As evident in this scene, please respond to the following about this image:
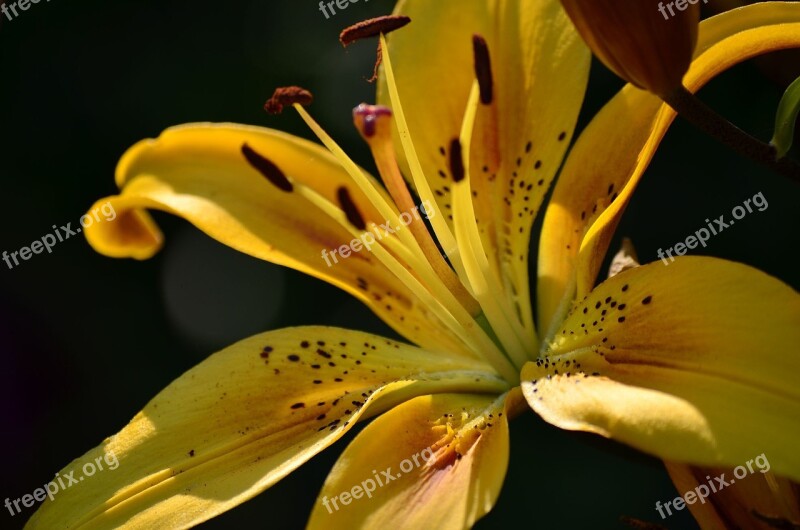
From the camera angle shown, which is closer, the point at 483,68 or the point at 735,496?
the point at 735,496

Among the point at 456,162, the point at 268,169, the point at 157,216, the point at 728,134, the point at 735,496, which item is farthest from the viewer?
the point at 157,216

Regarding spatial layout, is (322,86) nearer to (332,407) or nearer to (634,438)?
(332,407)

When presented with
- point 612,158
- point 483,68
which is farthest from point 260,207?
point 612,158

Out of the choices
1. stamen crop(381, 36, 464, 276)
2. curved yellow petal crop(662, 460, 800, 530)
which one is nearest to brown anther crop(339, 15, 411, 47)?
stamen crop(381, 36, 464, 276)

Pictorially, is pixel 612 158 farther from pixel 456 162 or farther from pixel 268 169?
pixel 268 169

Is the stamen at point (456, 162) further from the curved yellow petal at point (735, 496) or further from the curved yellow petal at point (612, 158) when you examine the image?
the curved yellow petal at point (735, 496)

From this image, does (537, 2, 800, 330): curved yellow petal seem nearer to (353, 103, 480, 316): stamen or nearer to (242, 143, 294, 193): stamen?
(353, 103, 480, 316): stamen

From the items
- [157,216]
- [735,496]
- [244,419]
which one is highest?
[157,216]

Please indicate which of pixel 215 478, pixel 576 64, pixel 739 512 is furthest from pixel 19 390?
pixel 739 512
